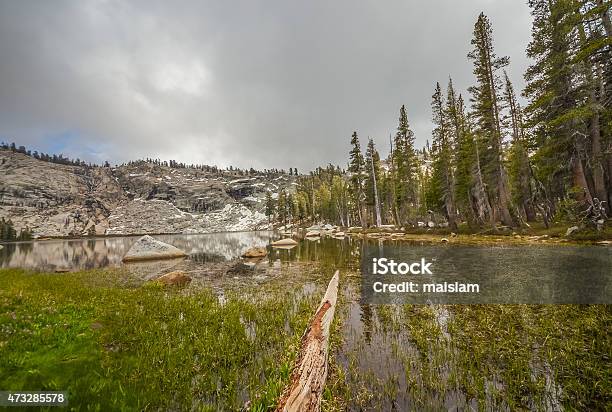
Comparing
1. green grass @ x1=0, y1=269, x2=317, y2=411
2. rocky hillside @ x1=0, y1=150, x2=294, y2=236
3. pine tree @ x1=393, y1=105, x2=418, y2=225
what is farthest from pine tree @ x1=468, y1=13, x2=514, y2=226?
rocky hillside @ x1=0, y1=150, x2=294, y2=236

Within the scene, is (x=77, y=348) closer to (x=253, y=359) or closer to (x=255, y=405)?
(x=253, y=359)

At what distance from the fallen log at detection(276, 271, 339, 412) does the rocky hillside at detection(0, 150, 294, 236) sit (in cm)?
14349

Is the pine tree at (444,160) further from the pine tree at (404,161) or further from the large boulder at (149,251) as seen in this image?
the large boulder at (149,251)

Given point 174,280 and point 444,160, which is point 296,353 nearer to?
point 174,280

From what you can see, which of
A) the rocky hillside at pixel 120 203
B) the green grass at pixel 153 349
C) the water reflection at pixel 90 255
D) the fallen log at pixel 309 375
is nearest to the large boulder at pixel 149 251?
the water reflection at pixel 90 255

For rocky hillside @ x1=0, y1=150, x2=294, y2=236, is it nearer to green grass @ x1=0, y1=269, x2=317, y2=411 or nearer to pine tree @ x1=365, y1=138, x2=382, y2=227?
pine tree @ x1=365, y1=138, x2=382, y2=227

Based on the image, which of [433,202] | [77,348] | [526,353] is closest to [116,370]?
[77,348]

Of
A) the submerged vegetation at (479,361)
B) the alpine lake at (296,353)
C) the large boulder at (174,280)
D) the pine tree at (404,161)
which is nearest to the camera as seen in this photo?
the submerged vegetation at (479,361)

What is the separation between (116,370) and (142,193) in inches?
8710

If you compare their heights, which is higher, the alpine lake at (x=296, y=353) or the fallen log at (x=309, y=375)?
the fallen log at (x=309, y=375)

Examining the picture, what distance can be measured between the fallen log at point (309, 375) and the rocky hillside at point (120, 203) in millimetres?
143489

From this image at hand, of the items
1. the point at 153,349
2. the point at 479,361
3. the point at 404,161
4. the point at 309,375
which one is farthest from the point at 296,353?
the point at 404,161

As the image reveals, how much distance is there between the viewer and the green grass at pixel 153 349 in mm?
4348

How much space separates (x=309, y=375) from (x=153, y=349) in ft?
13.6
